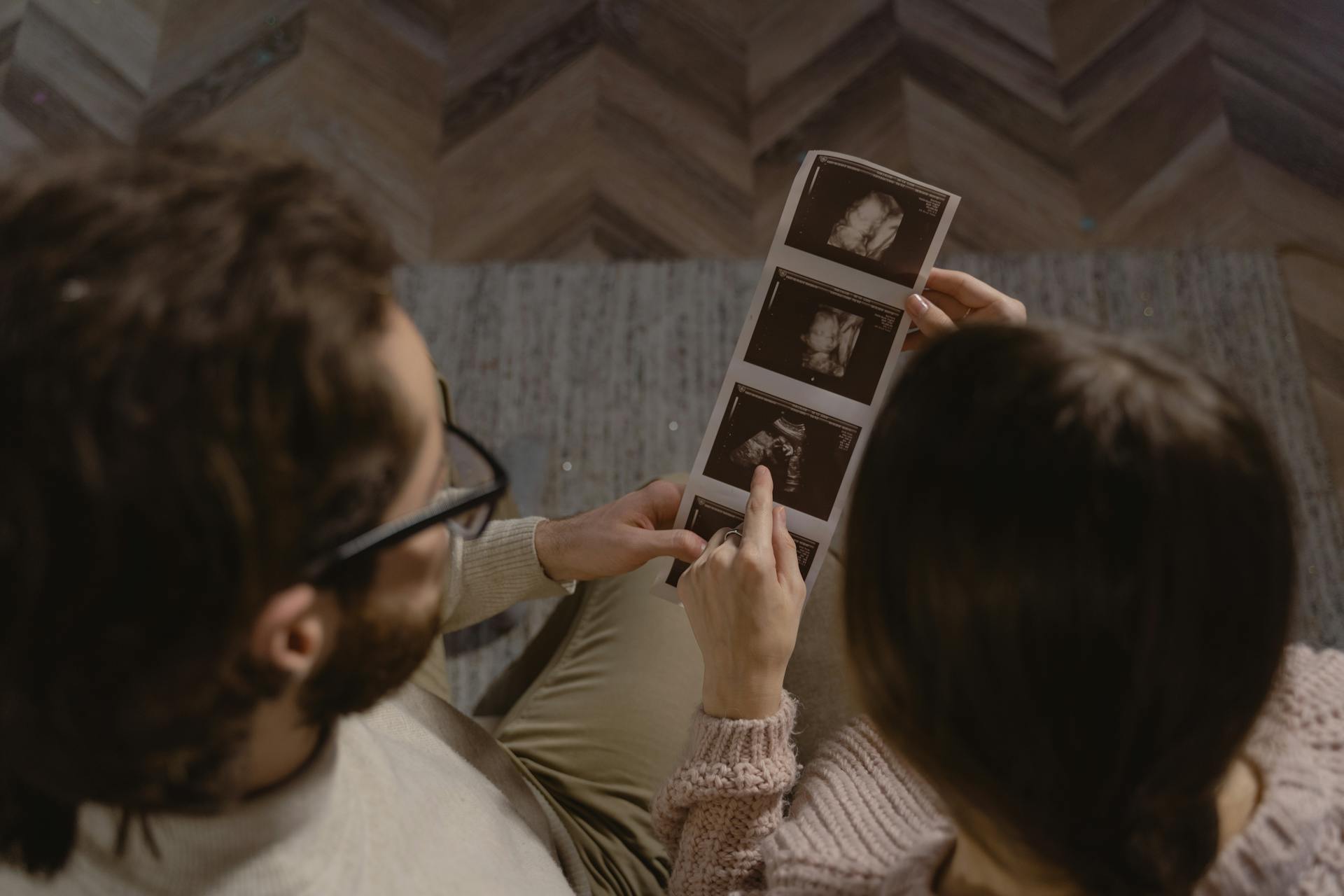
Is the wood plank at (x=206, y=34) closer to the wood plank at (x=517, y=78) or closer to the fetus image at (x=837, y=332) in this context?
the wood plank at (x=517, y=78)

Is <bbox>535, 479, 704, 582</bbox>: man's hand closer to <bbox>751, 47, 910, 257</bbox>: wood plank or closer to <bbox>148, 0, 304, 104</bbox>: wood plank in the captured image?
<bbox>751, 47, 910, 257</bbox>: wood plank

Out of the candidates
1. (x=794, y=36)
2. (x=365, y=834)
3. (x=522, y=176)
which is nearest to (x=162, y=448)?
(x=365, y=834)

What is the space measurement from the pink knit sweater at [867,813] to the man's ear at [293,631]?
1.16 ft

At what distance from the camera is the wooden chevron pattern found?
1.80 meters

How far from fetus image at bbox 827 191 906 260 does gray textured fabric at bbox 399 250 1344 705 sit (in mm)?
713

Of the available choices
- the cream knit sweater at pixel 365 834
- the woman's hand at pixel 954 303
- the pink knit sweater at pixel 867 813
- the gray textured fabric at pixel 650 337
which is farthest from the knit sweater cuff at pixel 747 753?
the gray textured fabric at pixel 650 337

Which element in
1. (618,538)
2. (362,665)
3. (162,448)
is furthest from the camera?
(618,538)

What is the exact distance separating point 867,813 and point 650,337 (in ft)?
3.48

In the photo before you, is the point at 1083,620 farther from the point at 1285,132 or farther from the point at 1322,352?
the point at 1285,132

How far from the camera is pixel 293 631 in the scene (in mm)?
569

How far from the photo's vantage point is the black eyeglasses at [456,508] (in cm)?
56

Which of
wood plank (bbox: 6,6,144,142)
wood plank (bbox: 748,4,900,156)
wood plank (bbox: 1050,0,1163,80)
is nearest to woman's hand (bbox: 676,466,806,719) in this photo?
wood plank (bbox: 748,4,900,156)

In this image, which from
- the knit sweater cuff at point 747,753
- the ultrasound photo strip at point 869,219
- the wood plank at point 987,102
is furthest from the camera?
the wood plank at point 987,102

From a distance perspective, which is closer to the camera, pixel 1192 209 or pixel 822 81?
pixel 1192 209
